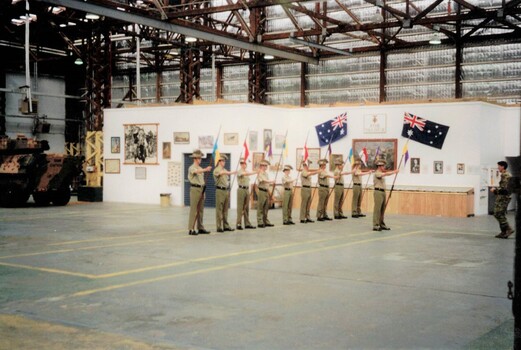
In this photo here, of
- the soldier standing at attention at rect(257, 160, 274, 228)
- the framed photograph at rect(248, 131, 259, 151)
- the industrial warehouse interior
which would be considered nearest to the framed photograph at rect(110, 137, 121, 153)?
the industrial warehouse interior

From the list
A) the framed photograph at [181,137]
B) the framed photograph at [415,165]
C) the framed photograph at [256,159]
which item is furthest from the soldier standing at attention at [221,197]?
the framed photograph at [415,165]

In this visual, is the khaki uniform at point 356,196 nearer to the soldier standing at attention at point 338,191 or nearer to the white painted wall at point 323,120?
the soldier standing at attention at point 338,191

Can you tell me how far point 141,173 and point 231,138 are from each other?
181 inches

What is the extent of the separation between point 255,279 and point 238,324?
2.51 meters

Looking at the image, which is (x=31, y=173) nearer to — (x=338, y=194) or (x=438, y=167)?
(x=338, y=194)

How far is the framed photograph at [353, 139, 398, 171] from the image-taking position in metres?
22.0

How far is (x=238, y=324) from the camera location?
6.70 m

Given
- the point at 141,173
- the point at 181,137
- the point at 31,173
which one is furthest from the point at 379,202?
the point at 31,173

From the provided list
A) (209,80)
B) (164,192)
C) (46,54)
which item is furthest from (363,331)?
(46,54)

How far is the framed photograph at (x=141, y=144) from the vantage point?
80.3ft

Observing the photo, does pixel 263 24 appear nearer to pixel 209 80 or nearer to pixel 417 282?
pixel 209 80

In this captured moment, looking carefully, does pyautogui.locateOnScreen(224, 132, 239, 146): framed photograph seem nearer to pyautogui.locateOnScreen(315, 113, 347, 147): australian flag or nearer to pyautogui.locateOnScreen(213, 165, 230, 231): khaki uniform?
pyautogui.locateOnScreen(315, 113, 347, 147): australian flag

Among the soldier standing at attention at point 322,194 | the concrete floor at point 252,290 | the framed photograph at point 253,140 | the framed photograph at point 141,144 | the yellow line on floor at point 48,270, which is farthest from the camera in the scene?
the framed photograph at point 141,144

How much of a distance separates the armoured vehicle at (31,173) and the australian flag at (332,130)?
9.38 metres
